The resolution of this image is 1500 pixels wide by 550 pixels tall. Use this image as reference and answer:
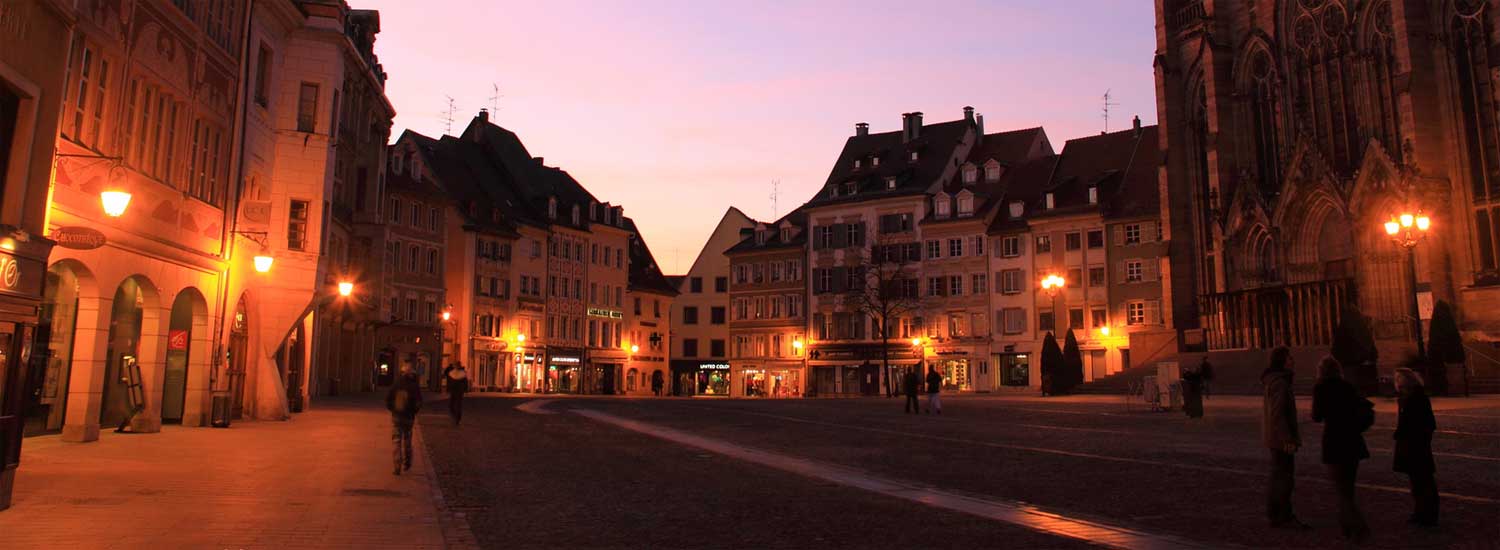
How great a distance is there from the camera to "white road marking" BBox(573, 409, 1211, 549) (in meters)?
9.36

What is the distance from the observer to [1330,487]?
42.1ft

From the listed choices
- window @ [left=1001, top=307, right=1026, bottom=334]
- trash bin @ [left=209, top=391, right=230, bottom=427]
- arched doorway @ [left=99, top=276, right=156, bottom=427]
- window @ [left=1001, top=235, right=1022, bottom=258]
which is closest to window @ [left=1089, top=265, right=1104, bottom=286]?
window @ [left=1001, top=307, right=1026, bottom=334]

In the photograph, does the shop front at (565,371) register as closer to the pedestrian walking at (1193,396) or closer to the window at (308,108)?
the window at (308,108)

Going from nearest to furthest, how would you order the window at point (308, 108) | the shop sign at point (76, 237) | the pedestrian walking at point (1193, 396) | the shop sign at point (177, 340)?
1. the shop sign at point (76, 237)
2. the shop sign at point (177, 340)
3. the pedestrian walking at point (1193, 396)
4. the window at point (308, 108)

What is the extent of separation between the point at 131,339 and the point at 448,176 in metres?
53.1

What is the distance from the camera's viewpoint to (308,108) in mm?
28641

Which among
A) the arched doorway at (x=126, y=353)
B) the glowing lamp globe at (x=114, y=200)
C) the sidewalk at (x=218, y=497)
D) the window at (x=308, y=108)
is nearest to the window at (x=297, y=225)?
the window at (x=308, y=108)

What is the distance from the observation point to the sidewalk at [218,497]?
28.9 ft

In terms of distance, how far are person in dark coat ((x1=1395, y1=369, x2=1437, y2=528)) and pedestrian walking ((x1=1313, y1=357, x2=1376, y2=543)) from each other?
0.62 metres

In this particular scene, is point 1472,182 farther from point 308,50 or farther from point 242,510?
point 242,510

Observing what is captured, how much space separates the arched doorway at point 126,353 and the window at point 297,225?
5494mm

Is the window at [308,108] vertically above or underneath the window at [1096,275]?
underneath

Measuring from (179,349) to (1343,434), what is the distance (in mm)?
21597

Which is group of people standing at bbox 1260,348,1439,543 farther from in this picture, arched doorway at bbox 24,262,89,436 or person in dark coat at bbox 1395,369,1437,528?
arched doorway at bbox 24,262,89,436
